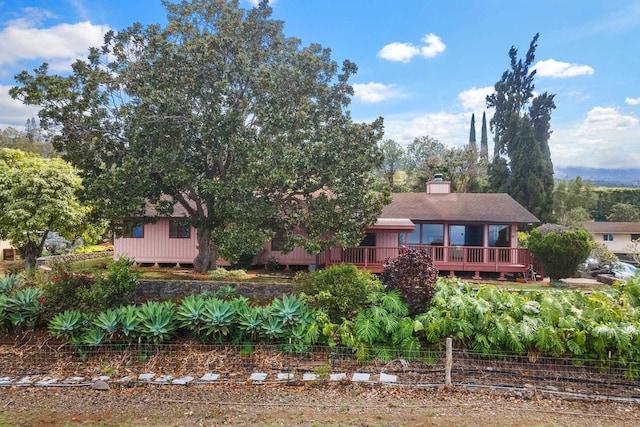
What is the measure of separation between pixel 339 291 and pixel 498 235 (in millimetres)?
12695

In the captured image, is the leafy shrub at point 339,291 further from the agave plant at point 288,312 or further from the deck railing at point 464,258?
the deck railing at point 464,258

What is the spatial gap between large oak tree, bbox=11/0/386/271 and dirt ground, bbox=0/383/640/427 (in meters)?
4.94

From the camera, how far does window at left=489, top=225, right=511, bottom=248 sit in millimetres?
19078

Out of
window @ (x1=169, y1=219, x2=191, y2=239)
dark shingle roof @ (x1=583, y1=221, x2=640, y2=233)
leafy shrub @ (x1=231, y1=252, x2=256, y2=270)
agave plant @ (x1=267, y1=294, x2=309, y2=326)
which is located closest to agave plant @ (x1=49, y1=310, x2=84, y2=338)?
agave plant @ (x1=267, y1=294, x2=309, y2=326)

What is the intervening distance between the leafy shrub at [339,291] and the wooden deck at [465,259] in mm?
6740

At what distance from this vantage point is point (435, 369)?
833 cm

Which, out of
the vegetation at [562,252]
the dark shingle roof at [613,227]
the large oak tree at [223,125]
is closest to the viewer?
the large oak tree at [223,125]

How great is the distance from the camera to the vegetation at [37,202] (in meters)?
16.3

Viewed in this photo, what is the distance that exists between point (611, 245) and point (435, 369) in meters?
37.9

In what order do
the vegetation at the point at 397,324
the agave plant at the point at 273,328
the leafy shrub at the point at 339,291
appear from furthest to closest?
the leafy shrub at the point at 339,291, the agave plant at the point at 273,328, the vegetation at the point at 397,324

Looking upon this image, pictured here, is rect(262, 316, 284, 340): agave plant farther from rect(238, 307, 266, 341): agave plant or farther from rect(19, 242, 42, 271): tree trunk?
rect(19, 242, 42, 271): tree trunk

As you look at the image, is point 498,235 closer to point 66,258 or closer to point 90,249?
point 66,258

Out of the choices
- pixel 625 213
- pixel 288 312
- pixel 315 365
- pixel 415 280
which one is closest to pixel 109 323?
pixel 288 312

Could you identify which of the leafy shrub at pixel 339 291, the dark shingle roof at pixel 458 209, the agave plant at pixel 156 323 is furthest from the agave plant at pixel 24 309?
the dark shingle roof at pixel 458 209
